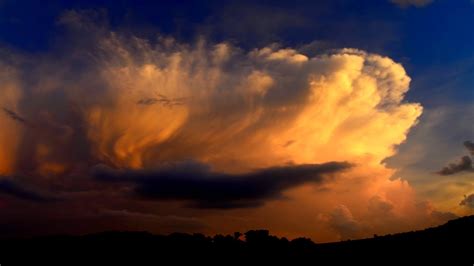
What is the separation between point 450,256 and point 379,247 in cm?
2313

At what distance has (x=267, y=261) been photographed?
436ft

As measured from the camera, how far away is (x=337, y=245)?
133 meters

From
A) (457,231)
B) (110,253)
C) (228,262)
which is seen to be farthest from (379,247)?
(110,253)

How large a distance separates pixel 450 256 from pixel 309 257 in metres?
40.4

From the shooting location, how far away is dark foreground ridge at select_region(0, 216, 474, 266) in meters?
106

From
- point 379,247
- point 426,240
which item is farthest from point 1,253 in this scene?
point 426,240

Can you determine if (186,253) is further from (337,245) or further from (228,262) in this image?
(337,245)

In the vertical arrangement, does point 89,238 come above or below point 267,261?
above

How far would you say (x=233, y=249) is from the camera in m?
162

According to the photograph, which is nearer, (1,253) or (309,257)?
(309,257)

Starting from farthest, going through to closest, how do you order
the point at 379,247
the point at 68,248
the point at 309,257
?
1. the point at 68,248
2. the point at 309,257
3. the point at 379,247

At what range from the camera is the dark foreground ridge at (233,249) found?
4180 inches

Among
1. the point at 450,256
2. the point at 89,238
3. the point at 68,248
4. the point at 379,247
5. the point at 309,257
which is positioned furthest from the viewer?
the point at 89,238

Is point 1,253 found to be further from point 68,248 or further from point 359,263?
point 359,263
